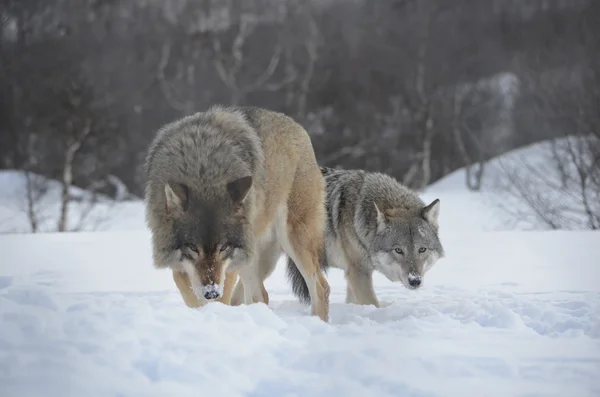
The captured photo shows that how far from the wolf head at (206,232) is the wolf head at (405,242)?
1.61m

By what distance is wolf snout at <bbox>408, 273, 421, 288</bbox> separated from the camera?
16.1ft

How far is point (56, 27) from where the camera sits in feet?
41.2

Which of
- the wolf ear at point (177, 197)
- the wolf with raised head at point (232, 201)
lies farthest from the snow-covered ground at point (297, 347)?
the wolf ear at point (177, 197)

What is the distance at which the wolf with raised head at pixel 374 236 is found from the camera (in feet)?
16.9

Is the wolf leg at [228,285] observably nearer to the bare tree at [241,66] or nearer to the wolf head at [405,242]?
the wolf head at [405,242]

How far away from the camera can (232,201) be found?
3.85m

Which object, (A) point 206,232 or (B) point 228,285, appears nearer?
(A) point 206,232

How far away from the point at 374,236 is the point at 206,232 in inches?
76.0

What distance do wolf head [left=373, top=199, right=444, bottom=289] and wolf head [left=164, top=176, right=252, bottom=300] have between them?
63.5 inches

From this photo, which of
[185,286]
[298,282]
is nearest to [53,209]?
[298,282]

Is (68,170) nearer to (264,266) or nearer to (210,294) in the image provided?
(264,266)

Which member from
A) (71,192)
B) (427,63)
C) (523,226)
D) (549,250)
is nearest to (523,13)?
(427,63)

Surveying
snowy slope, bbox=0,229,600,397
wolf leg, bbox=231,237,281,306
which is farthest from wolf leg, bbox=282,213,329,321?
wolf leg, bbox=231,237,281,306

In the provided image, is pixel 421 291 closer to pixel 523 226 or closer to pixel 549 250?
pixel 549 250
